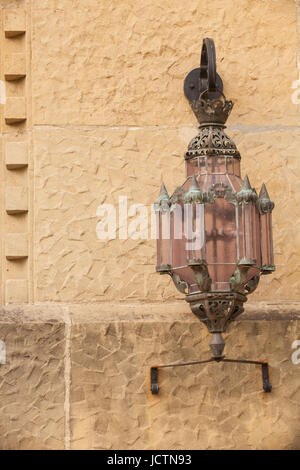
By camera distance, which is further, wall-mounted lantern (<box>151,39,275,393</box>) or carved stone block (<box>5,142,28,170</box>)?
carved stone block (<box>5,142,28,170</box>)

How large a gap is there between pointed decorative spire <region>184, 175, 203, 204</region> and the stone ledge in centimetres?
42

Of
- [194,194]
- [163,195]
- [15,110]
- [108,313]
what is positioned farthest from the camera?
[15,110]

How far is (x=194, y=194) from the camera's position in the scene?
140 inches

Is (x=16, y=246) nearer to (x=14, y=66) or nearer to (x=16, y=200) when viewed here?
(x=16, y=200)

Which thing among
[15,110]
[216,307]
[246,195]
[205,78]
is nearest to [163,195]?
[246,195]

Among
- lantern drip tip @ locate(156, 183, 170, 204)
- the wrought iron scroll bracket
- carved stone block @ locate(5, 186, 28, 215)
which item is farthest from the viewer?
carved stone block @ locate(5, 186, 28, 215)

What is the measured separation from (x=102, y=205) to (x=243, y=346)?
563 millimetres

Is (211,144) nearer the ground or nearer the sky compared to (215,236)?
nearer the sky

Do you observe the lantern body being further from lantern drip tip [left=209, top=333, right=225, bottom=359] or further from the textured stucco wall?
the textured stucco wall

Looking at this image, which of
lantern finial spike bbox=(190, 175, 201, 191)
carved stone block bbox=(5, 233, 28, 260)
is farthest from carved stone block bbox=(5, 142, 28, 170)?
lantern finial spike bbox=(190, 175, 201, 191)

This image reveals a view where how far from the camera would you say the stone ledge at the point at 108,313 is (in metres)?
3.85

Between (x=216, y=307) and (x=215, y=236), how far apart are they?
18cm

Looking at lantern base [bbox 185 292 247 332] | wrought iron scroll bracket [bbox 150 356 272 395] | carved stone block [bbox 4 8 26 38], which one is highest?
carved stone block [bbox 4 8 26 38]

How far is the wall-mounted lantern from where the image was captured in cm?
357
